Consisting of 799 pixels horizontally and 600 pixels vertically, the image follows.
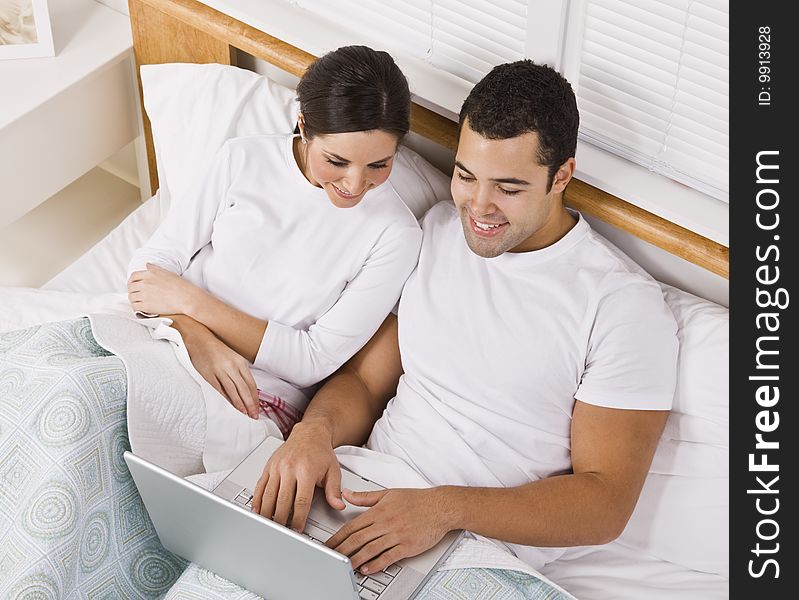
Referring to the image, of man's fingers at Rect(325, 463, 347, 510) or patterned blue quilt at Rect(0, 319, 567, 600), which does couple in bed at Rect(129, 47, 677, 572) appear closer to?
man's fingers at Rect(325, 463, 347, 510)

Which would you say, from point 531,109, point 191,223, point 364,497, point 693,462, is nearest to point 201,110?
point 191,223

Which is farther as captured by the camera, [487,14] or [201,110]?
[201,110]

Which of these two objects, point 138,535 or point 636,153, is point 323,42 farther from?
point 138,535

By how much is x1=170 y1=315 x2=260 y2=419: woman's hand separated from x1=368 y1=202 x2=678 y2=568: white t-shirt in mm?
217

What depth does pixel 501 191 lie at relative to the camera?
1428 millimetres

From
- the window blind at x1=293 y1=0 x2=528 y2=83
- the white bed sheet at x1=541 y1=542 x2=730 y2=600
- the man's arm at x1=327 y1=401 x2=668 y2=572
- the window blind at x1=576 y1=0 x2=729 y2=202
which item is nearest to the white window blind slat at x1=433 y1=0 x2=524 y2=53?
the window blind at x1=293 y1=0 x2=528 y2=83

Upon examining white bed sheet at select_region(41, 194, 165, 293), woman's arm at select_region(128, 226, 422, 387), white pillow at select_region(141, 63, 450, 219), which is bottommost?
white bed sheet at select_region(41, 194, 165, 293)

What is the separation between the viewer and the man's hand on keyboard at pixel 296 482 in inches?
54.6

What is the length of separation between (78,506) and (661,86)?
1023mm

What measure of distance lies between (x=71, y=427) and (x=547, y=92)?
0.82 meters

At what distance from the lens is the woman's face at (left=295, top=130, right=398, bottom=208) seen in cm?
146

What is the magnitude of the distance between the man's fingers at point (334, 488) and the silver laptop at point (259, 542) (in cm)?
2
